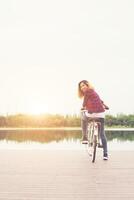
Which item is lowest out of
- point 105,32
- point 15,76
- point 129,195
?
point 129,195

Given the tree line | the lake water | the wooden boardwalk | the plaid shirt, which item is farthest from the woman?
the tree line

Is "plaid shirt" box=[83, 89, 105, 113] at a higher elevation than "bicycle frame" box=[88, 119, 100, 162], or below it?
higher

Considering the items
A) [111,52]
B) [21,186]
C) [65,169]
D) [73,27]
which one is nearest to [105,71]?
[111,52]

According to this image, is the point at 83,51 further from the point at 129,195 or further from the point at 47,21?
the point at 129,195

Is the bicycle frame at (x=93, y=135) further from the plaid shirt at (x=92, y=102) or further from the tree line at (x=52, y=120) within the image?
the tree line at (x=52, y=120)

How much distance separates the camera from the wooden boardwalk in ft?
15.6

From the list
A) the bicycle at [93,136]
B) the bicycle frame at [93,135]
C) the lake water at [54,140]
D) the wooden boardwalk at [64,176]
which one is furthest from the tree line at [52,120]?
the bicycle frame at [93,135]

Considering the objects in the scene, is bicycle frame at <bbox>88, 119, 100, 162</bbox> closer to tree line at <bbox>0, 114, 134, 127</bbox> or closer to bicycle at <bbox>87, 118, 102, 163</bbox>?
bicycle at <bbox>87, 118, 102, 163</bbox>

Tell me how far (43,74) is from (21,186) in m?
13.7

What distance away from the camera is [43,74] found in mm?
18844

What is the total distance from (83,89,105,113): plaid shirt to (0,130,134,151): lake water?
3.72m

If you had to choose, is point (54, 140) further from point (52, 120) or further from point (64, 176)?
point (64, 176)

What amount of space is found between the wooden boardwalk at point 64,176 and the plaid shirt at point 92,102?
0.73 metres

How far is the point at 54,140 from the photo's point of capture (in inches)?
534
